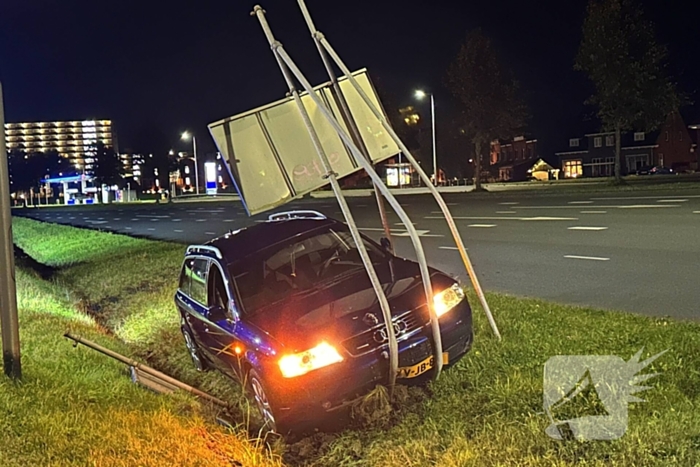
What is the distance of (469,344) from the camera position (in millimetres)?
6184

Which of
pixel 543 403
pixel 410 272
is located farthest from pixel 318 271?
pixel 543 403

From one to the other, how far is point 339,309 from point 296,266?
147 cm

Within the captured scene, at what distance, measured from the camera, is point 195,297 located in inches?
291

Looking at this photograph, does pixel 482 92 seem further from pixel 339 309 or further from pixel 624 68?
pixel 339 309

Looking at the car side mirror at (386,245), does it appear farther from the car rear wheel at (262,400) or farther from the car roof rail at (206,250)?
the car rear wheel at (262,400)

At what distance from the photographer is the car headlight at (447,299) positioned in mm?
5932

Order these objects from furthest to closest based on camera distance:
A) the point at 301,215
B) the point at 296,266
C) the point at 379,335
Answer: the point at 301,215 → the point at 296,266 → the point at 379,335

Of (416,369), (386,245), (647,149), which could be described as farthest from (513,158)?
(416,369)

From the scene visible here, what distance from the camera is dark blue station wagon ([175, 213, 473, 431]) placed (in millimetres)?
5293

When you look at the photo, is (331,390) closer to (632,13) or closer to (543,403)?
(543,403)

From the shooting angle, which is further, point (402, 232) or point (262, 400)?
point (402, 232)

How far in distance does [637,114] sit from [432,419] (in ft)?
117

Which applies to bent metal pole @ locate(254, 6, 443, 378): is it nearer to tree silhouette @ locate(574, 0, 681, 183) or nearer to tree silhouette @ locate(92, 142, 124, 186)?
tree silhouette @ locate(574, 0, 681, 183)

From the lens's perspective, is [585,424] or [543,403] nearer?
[585,424]
